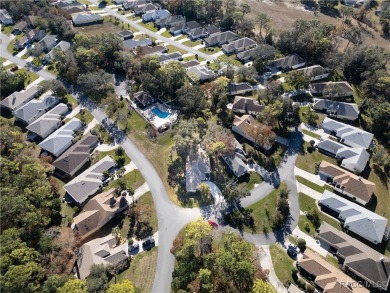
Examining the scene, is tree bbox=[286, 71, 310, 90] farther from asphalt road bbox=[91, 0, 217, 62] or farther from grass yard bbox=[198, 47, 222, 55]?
grass yard bbox=[198, 47, 222, 55]

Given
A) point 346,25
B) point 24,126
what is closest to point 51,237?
point 24,126

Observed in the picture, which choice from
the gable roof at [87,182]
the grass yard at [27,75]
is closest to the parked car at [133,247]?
the gable roof at [87,182]

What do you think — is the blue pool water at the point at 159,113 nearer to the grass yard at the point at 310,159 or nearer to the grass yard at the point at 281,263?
the grass yard at the point at 310,159

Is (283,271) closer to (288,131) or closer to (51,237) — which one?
(288,131)

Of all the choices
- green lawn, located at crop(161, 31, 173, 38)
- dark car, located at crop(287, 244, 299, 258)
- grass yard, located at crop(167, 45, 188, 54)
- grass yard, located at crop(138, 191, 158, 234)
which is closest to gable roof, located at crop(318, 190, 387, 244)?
dark car, located at crop(287, 244, 299, 258)

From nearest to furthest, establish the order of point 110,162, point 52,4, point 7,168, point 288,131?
point 7,168
point 110,162
point 288,131
point 52,4

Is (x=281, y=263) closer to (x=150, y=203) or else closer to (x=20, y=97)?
(x=150, y=203)
